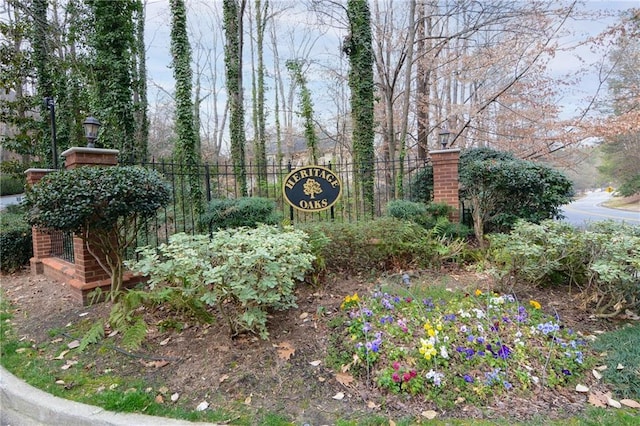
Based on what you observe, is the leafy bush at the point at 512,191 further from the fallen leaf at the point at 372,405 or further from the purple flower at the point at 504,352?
the fallen leaf at the point at 372,405

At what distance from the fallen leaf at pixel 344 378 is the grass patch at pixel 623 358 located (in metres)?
1.72

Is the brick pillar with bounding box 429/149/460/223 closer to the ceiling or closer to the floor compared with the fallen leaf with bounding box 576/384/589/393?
closer to the ceiling

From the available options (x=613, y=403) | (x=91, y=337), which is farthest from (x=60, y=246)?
(x=613, y=403)

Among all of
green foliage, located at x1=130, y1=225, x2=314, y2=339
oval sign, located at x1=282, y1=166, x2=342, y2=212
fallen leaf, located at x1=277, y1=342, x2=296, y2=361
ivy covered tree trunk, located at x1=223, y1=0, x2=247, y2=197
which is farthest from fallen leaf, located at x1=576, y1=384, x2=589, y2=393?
ivy covered tree trunk, located at x1=223, y1=0, x2=247, y2=197

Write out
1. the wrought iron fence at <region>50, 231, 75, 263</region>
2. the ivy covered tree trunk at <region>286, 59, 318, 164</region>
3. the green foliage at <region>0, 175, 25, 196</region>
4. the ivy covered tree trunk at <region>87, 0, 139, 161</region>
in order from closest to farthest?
the wrought iron fence at <region>50, 231, 75, 263</region> → the ivy covered tree trunk at <region>87, 0, 139, 161</region> → the ivy covered tree trunk at <region>286, 59, 318, 164</region> → the green foliage at <region>0, 175, 25, 196</region>

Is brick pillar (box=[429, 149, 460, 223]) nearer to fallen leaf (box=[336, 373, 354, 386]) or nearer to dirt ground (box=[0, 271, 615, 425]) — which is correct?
dirt ground (box=[0, 271, 615, 425])

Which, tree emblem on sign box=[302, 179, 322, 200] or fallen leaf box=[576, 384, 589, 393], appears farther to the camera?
tree emblem on sign box=[302, 179, 322, 200]

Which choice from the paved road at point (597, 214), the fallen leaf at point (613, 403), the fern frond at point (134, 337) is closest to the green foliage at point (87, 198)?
the fern frond at point (134, 337)

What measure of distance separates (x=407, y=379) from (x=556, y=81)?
422 inches

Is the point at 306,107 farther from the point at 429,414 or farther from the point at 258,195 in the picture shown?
the point at 429,414

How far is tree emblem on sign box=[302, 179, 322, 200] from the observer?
17.9 ft

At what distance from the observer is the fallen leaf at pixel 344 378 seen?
2.31 meters

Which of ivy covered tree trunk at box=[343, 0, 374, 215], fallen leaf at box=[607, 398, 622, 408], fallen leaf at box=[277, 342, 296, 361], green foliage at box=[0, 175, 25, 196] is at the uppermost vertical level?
ivy covered tree trunk at box=[343, 0, 374, 215]

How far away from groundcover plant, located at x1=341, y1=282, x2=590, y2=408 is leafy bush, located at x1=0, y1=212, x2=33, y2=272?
23.3 feet
